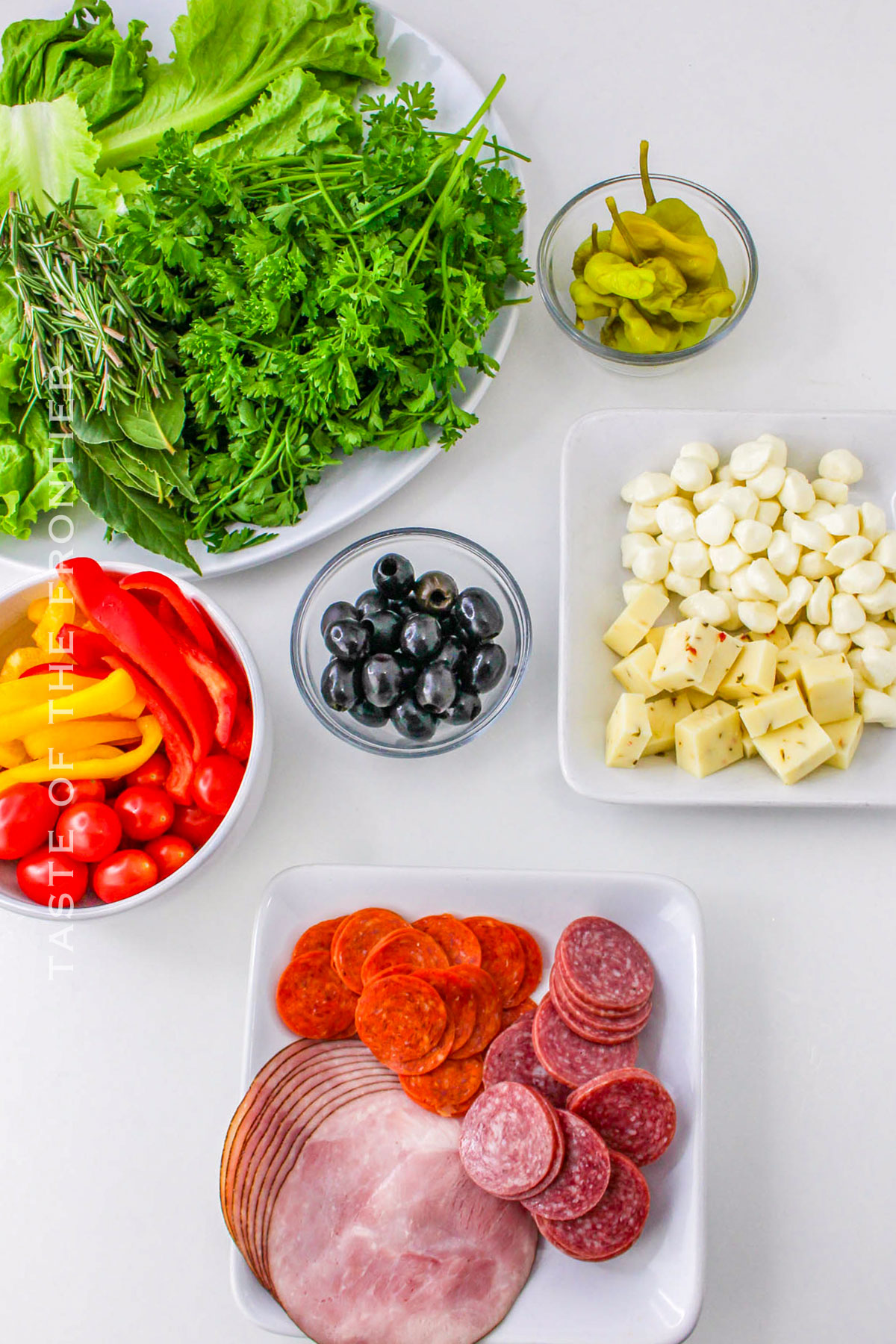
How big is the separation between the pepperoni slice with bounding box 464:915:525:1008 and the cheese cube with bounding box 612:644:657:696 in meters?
0.33

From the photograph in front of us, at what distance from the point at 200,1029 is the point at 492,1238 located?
42 centimetres

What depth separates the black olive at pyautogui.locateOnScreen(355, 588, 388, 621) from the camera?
46.8 inches

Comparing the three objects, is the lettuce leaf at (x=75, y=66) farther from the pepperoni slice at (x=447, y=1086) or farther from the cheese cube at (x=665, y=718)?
the pepperoni slice at (x=447, y=1086)

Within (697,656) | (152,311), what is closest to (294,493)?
(152,311)

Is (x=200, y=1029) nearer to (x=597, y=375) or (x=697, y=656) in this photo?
(x=697, y=656)

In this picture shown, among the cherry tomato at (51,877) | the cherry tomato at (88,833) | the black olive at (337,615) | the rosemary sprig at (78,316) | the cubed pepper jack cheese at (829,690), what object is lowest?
the cherry tomato at (51,877)

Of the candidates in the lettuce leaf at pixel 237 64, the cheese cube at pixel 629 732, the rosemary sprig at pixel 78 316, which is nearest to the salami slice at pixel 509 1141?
the cheese cube at pixel 629 732

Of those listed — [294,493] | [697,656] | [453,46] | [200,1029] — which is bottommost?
[200,1029]

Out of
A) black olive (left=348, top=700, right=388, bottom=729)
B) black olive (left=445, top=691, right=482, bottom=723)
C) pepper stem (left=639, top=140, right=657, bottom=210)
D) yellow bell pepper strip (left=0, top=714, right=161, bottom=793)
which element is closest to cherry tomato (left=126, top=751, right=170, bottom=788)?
yellow bell pepper strip (left=0, top=714, right=161, bottom=793)

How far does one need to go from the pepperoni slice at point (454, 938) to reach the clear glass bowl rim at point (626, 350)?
2.46 ft

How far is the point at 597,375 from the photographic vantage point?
4.56ft

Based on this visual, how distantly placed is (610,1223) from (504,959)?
284 mm

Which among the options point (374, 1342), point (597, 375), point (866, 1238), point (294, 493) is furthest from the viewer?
point (597, 375)

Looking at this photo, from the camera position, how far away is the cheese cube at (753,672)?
1.19 m
